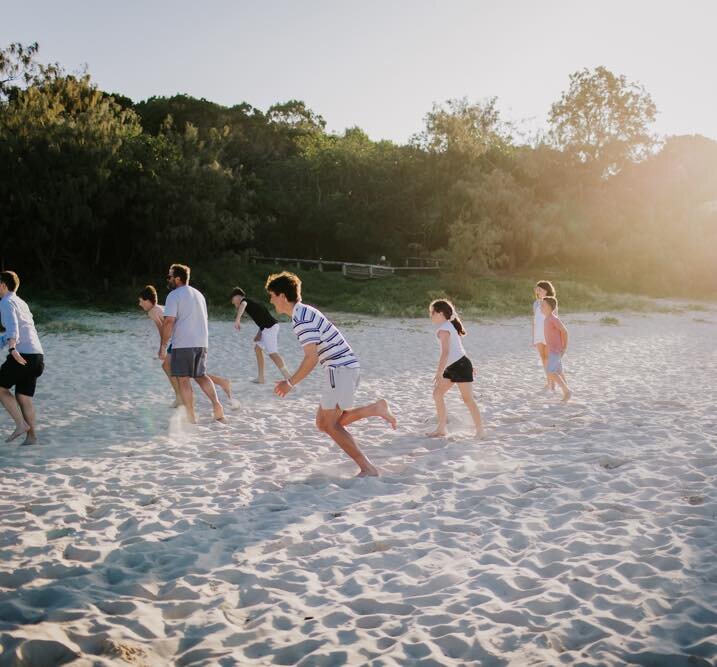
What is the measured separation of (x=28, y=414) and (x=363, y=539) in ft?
14.3

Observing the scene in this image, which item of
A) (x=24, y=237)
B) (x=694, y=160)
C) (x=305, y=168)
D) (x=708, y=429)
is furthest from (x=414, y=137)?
(x=708, y=429)

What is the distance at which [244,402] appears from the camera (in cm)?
948

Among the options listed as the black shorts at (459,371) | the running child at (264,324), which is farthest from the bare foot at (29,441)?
the black shorts at (459,371)

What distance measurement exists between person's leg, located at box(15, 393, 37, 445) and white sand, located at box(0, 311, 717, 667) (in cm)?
18

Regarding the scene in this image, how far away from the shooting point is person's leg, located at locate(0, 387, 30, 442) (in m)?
6.82

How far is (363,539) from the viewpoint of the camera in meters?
4.68

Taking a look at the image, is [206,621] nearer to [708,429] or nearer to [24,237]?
[708,429]

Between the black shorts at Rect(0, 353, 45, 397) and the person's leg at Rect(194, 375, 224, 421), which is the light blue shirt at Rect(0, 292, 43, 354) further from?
the person's leg at Rect(194, 375, 224, 421)

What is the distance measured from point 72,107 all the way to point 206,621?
95.4ft

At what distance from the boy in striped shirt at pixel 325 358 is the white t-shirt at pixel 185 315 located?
222cm

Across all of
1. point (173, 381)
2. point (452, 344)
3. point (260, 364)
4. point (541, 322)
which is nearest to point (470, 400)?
point (452, 344)

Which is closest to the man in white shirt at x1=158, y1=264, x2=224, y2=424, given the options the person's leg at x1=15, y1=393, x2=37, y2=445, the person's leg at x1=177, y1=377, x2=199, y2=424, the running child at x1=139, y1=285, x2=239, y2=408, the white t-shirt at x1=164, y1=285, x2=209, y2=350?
the white t-shirt at x1=164, y1=285, x2=209, y2=350

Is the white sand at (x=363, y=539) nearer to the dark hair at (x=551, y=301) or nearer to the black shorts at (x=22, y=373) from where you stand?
the black shorts at (x=22, y=373)

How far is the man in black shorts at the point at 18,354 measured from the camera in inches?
256
